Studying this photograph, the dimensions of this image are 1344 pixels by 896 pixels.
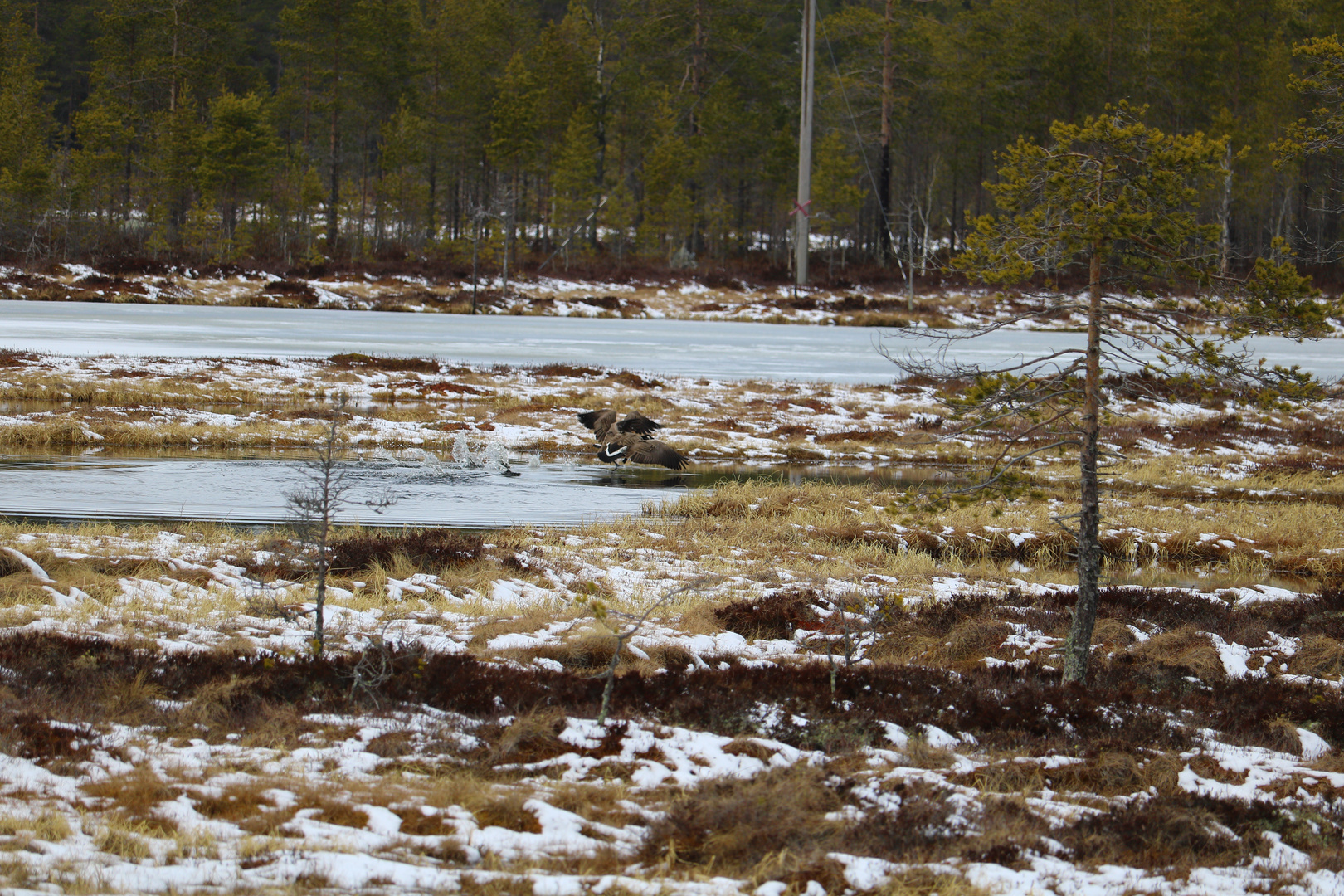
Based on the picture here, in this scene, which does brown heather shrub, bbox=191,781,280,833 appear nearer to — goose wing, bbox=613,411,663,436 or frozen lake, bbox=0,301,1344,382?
goose wing, bbox=613,411,663,436

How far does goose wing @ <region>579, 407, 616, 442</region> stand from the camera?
22366 millimetres

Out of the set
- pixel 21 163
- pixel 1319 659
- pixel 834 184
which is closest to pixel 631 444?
pixel 1319 659

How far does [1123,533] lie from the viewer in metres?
15.5

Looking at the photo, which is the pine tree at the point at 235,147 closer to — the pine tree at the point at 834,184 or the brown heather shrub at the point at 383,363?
the brown heather shrub at the point at 383,363

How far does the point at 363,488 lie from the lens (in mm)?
17391

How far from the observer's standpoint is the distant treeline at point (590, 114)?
5328cm

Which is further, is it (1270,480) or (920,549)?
(1270,480)

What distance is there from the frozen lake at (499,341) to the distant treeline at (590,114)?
9428 mm

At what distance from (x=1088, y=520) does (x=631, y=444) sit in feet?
45.1

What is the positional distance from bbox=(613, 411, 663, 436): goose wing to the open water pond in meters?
1.15

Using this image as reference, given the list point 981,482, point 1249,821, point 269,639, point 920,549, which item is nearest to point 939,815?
point 1249,821

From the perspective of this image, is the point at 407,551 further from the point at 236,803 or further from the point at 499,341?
the point at 499,341

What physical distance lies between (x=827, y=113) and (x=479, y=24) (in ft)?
71.3

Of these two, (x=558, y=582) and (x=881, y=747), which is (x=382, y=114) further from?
(x=881, y=747)
